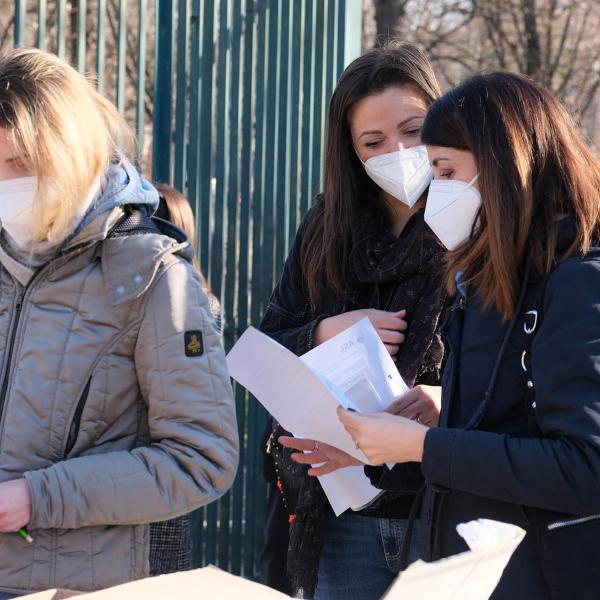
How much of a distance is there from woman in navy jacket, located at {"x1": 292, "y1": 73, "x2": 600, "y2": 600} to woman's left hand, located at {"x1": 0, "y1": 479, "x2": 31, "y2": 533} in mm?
631

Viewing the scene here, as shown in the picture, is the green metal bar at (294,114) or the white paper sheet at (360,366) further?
the green metal bar at (294,114)

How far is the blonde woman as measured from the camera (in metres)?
1.99

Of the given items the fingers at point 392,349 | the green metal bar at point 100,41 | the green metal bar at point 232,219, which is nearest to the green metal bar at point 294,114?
the green metal bar at point 232,219

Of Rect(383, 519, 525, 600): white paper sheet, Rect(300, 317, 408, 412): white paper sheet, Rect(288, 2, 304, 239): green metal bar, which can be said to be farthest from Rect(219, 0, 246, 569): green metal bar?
Rect(383, 519, 525, 600): white paper sheet

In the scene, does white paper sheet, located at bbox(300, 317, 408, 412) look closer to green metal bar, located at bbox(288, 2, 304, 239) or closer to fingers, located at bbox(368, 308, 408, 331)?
fingers, located at bbox(368, 308, 408, 331)

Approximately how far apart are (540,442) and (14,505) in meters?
0.93

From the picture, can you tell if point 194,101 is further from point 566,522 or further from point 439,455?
point 566,522

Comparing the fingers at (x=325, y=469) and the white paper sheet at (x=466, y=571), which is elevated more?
the white paper sheet at (x=466, y=571)

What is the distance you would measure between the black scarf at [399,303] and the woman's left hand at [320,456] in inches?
5.8

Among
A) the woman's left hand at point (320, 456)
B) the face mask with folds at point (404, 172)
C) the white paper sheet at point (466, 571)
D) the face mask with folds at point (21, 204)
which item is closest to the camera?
the white paper sheet at point (466, 571)

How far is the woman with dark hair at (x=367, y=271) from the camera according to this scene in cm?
258

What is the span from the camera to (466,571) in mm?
1187

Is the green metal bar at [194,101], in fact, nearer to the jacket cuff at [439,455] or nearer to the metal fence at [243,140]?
the metal fence at [243,140]

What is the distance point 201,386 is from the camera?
2.07m
